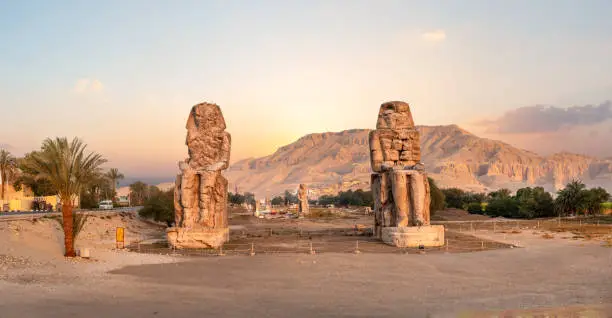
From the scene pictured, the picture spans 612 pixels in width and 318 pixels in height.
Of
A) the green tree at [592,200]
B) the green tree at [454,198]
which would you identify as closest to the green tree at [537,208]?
the green tree at [592,200]

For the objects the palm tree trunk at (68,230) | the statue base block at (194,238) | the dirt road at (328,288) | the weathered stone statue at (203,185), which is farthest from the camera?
the weathered stone statue at (203,185)

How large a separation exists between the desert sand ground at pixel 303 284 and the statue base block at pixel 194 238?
186 cm

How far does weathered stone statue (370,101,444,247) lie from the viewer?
1681 centimetres

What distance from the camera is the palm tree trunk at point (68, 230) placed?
13.7 m

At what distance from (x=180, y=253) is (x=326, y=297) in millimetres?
7748

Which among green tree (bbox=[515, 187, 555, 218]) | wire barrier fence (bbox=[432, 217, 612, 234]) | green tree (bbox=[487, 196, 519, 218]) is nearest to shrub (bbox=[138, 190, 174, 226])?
wire barrier fence (bbox=[432, 217, 612, 234])

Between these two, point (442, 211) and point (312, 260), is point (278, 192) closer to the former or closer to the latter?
point (442, 211)

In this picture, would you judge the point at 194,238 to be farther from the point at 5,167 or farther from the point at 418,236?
the point at 5,167

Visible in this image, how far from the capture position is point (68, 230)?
1388 centimetres

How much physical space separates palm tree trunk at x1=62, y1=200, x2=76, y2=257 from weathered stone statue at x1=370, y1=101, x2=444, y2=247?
985cm

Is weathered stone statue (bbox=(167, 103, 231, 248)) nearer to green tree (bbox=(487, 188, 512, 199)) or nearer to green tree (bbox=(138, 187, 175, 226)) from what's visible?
green tree (bbox=(138, 187, 175, 226))

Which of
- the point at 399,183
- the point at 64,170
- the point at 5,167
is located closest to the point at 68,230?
the point at 64,170

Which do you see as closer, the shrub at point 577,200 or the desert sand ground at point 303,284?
the desert sand ground at point 303,284

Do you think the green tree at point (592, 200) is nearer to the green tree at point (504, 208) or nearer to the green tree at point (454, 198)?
the green tree at point (504, 208)
